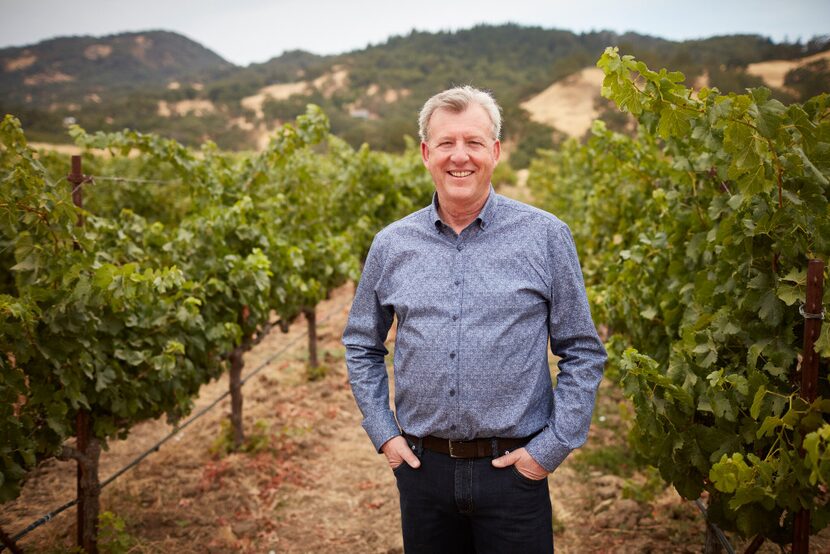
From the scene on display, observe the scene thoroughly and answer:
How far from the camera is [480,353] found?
1936 mm

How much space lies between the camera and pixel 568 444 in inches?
75.8

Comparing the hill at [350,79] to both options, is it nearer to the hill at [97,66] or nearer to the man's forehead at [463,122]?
the hill at [97,66]

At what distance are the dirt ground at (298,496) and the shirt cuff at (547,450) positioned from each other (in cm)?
205

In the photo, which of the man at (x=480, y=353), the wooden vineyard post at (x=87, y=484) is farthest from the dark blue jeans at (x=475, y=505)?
the wooden vineyard post at (x=87, y=484)

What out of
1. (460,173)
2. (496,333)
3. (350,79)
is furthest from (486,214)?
(350,79)

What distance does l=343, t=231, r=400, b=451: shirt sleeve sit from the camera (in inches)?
87.3

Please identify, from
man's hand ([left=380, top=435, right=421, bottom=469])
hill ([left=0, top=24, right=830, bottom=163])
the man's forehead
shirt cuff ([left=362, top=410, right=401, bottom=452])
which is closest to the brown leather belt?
man's hand ([left=380, top=435, right=421, bottom=469])

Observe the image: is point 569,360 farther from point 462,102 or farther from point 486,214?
point 462,102

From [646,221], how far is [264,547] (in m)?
3.78

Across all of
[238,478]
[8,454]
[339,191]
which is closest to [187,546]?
[238,478]

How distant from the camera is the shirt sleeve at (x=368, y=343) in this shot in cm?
222

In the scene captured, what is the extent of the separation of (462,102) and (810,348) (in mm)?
1413

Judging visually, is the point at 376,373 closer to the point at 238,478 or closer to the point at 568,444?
the point at 568,444

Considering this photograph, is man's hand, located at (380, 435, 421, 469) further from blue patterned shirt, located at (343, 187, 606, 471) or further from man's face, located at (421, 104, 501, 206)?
man's face, located at (421, 104, 501, 206)
